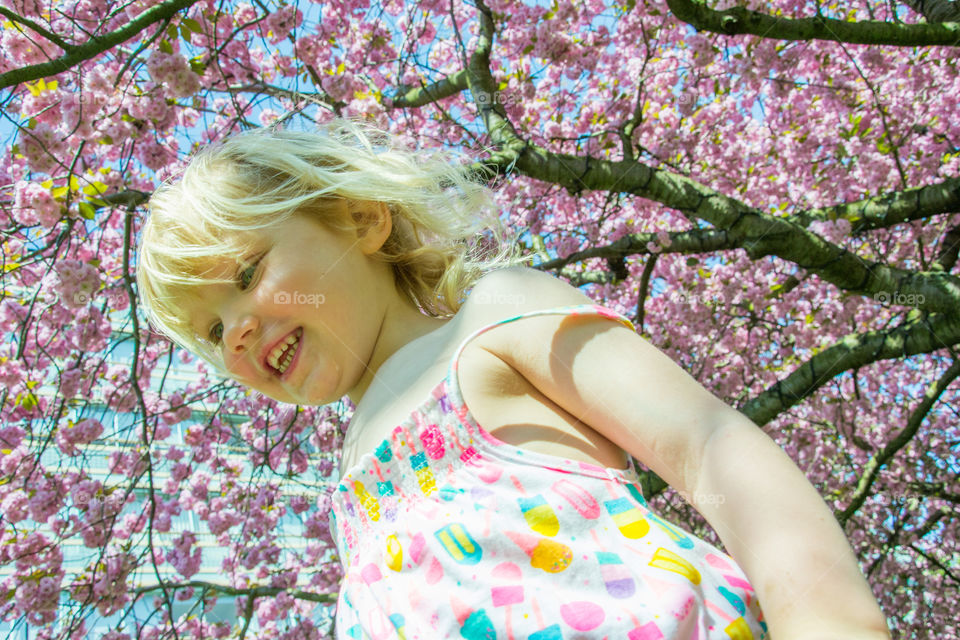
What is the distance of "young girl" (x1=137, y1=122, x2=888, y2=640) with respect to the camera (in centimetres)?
83

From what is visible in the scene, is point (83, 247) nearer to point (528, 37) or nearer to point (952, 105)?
point (528, 37)

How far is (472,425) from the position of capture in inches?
39.6

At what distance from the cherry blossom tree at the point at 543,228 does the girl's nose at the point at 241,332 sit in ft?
3.59

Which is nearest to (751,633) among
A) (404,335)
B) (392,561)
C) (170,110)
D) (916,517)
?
(392,561)

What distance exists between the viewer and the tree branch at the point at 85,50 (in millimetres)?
1688

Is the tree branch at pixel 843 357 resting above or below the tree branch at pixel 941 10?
below

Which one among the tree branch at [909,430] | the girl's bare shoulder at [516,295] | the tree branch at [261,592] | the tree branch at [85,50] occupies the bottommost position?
the tree branch at [261,592]

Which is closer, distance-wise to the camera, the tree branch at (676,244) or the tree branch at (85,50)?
the tree branch at (85,50)

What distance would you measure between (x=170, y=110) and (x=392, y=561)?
2.88 meters

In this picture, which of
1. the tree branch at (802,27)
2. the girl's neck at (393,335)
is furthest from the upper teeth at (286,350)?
the tree branch at (802,27)

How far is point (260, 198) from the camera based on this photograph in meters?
1.24

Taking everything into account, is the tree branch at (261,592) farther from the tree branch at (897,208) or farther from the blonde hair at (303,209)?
the blonde hair at (303,209)

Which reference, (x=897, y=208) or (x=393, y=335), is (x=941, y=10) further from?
(x=393, y=335)

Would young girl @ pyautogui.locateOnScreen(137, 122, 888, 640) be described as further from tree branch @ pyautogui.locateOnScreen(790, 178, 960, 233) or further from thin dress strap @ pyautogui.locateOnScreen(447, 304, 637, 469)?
tree branch @ pyautogui.locateOnScreen(790, 178, 960, 233)
